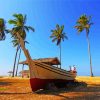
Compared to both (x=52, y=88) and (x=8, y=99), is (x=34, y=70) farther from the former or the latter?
(x=8, y=99)

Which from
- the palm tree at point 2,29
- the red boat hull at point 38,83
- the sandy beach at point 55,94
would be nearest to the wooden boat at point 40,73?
the red boat hull at point 38,83

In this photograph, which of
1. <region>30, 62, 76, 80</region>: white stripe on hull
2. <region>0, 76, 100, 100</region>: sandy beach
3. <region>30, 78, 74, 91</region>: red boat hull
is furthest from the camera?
<region>30, 62, 76, 80</region>: white stripe on hull

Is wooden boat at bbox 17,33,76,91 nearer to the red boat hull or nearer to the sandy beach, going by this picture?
the red boat hull

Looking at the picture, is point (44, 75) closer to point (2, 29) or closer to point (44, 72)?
point (44, 72)

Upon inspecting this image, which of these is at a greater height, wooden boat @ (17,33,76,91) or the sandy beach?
wooden boat @ (17,33,76,91)

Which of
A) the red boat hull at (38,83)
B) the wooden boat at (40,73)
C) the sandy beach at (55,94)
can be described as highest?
the wooden boat at (40,73)

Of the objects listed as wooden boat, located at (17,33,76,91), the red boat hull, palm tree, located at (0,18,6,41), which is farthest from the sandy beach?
palm tree, located at (0,18,6,41)

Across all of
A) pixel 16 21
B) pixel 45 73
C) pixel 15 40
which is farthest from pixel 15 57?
pixel 45 73

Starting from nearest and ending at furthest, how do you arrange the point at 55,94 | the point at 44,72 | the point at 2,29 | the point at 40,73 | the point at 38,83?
1. the point at 55,94
2. the point at 38,83
3. the point at 40,73
4. the point at 44,72
5. the point at 2,29

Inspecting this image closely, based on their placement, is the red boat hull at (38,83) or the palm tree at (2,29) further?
the palm tree at (2,29)

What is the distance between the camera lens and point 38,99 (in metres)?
13.4

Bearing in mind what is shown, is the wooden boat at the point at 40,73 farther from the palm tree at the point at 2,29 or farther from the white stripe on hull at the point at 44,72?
the palm tree at the point at 2,29

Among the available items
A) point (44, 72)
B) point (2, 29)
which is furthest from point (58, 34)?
Result: point (44, 72)

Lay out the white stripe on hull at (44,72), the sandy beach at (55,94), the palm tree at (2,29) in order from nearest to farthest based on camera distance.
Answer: the sandy beach at (55,94)
the white stripe on hull at (44,72)
the palm tree at (2,29)
